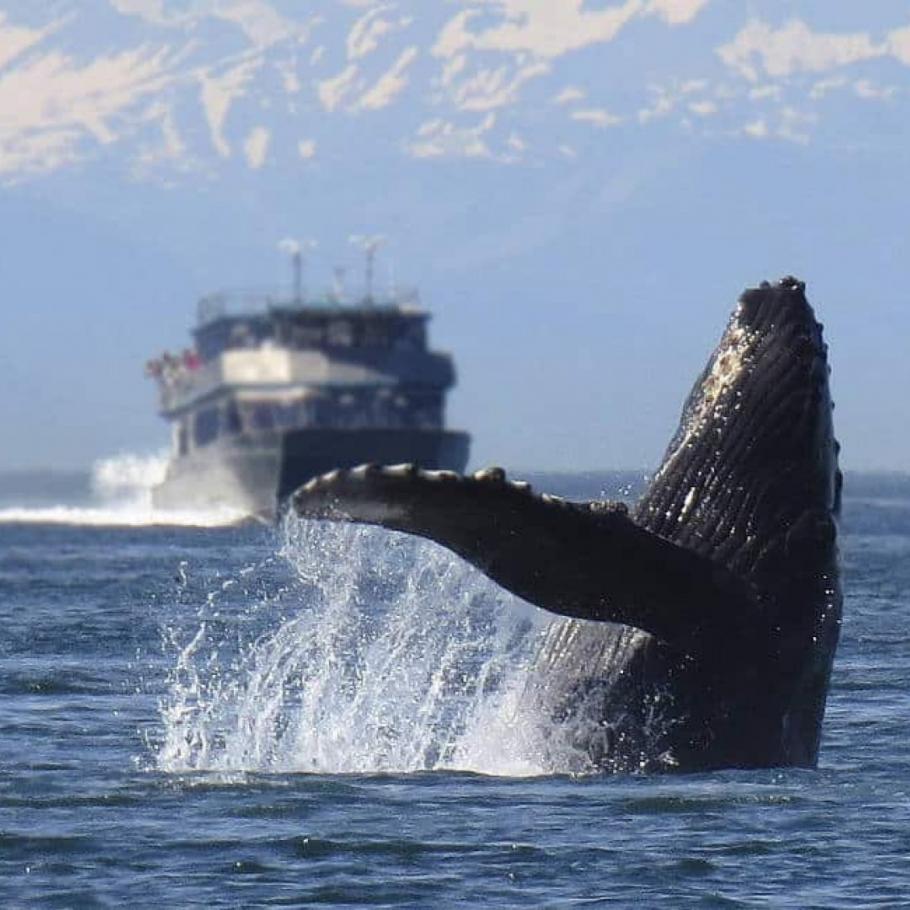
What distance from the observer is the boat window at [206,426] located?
92512mm

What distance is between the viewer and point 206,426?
9431 cm

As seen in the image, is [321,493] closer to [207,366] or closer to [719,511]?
[719,511]

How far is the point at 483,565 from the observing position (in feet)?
40.4

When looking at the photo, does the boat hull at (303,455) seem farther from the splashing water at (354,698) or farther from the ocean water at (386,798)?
the ocean water at (386,798)

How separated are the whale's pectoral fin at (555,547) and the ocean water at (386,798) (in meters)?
1.13

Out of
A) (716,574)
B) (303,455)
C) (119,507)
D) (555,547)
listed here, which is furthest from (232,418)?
(555,547)

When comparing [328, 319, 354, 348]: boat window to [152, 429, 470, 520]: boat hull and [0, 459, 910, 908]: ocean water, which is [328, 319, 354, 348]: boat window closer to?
[152, 429, 470, 520]: boat hull

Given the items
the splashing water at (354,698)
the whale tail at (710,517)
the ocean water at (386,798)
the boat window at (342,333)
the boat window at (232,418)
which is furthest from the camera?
the boat window at (232,418)

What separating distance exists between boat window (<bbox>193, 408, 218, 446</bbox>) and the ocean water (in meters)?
69.3

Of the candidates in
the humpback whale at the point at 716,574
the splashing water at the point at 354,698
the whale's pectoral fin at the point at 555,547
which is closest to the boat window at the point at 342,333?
the splashing water at the point at 354,698

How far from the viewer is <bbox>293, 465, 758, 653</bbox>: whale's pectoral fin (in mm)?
11688

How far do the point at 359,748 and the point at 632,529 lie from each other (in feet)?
14.5

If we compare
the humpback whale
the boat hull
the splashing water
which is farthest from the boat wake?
the humpback whale

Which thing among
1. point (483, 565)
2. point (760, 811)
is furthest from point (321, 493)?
point (760, 811)
